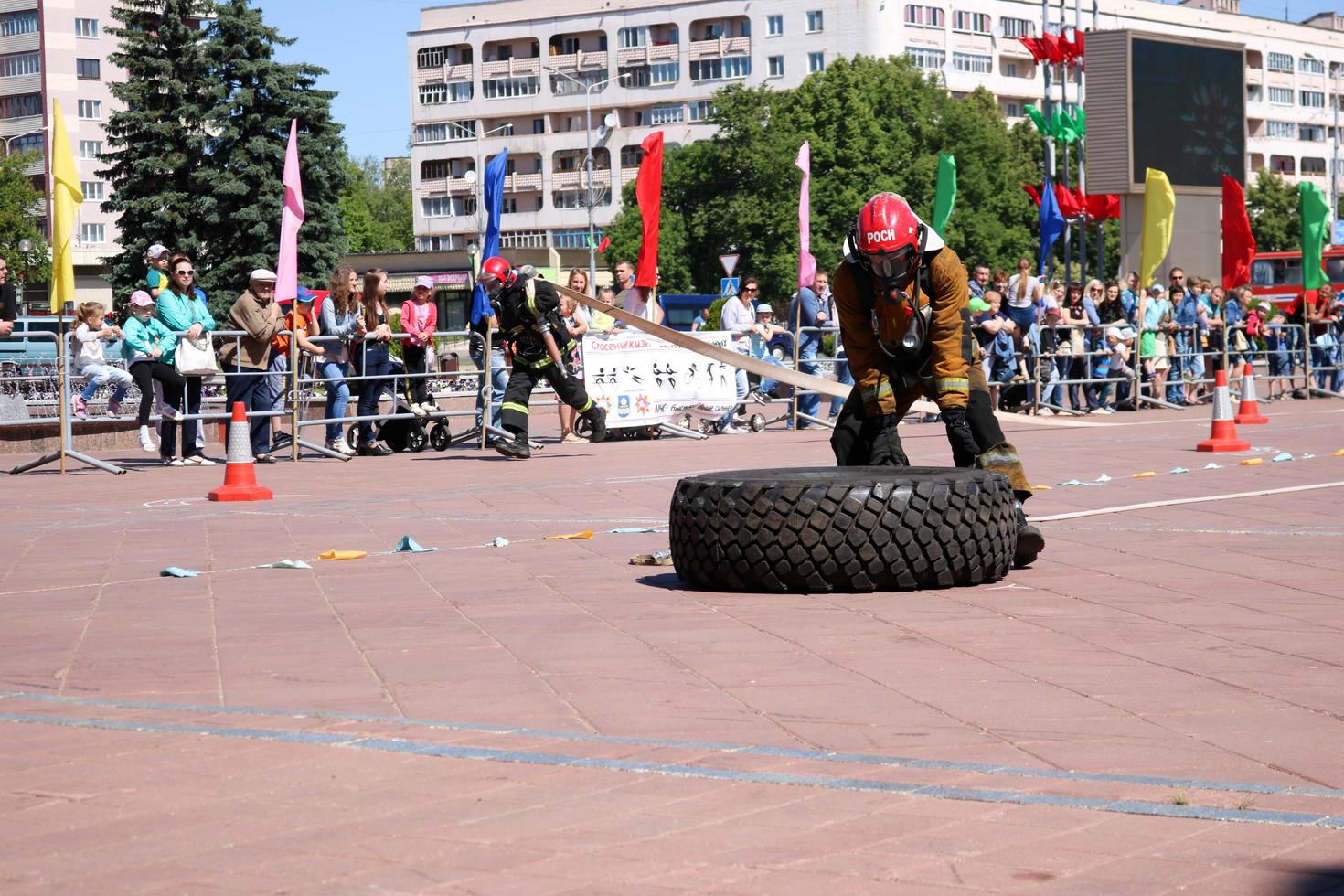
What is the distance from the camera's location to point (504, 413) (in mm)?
17016

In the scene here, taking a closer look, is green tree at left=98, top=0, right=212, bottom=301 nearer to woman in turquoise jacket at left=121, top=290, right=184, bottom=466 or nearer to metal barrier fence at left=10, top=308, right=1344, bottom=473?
metal barrier fence at left=10, top=308, right=1344, bottom=473

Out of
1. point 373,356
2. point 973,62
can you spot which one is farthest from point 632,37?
point 373,356

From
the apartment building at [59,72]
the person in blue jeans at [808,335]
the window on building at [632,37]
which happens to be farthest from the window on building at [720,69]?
the person in blue jeans at [808,335]

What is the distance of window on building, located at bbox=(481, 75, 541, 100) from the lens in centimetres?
11594

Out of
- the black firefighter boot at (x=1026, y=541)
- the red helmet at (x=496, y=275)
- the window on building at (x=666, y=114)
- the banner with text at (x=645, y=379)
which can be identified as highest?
the window on building at (x=666, y=114)

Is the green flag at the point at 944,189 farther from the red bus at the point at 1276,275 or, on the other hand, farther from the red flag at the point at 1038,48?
the red bus at the point at 1276,275

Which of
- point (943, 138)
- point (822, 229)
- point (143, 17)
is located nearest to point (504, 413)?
point (143, 17)

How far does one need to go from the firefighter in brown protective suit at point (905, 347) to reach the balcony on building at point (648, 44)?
343 feet

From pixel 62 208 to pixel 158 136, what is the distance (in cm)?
4185

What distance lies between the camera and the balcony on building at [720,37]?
109 m

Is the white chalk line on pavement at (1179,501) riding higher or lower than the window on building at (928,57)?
lower

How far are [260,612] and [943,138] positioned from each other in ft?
270

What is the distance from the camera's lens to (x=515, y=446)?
1714 cm

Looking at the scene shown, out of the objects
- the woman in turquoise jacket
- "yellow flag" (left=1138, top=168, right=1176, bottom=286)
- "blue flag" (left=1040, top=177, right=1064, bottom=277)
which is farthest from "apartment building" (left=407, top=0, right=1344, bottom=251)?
the woman in turquoise jacket
